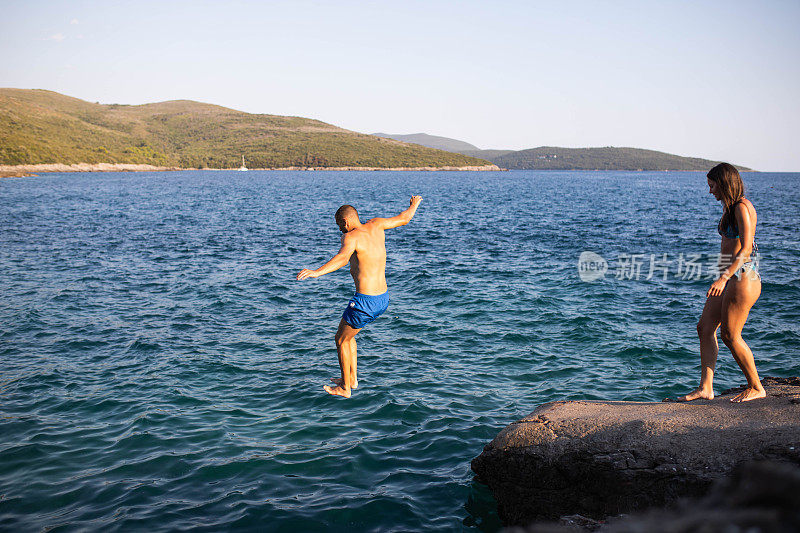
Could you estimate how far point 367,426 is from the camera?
10.4m

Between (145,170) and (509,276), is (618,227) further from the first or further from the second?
(145,170)

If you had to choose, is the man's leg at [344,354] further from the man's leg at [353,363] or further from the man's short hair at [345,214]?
the man's short hair at [345,214]

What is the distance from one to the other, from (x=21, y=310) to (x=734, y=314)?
19.5m

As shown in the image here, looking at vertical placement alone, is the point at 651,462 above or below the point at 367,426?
above

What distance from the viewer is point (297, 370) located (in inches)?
513

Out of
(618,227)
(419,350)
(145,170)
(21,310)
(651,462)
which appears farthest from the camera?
(145,170)

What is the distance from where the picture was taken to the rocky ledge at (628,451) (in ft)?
19.3

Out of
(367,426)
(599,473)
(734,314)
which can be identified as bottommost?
(367,426)

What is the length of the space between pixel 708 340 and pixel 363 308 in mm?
4708

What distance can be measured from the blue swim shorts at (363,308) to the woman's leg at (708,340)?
4.27 meters

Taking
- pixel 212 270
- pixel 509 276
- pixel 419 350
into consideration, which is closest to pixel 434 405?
pixel 419 350

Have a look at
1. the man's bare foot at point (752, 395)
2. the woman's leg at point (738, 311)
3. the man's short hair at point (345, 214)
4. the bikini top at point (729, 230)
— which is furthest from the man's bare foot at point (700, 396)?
the man's short hair at point (345, 214)

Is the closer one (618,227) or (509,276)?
(509,276)

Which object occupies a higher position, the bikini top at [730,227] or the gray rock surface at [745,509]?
the bikini top at [730,227]
